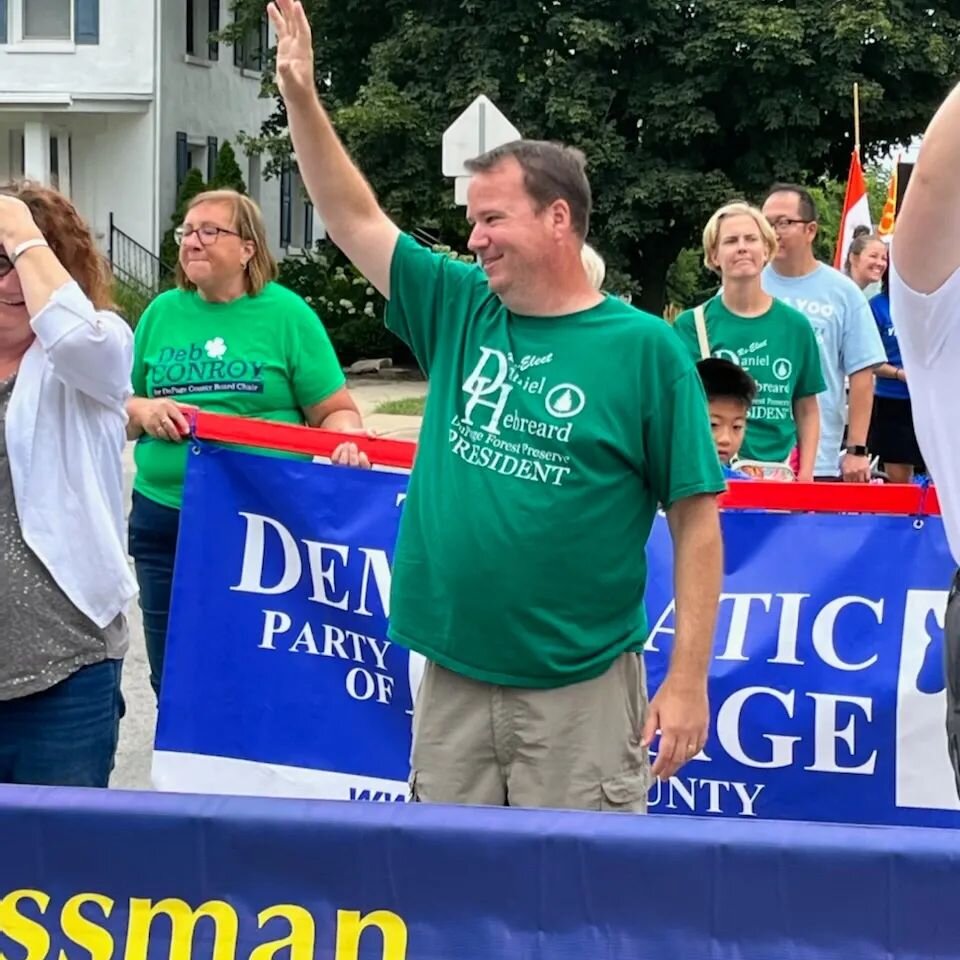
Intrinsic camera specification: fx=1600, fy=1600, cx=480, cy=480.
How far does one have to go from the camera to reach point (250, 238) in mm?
5105

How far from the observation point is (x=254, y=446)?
4.65 meters

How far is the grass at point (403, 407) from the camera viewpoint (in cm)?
1995

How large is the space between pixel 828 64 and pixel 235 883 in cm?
2627

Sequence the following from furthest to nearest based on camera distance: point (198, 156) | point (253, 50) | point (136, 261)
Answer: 1. point (253, 50)
2. point (198, 156)
3. point (136, 261)

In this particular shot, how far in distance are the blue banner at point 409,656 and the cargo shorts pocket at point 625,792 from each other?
2.88 feet

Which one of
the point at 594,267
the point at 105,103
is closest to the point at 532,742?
the point at 594,267

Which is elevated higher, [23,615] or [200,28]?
[200,28]

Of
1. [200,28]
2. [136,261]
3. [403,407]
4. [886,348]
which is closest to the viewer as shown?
[886,348]

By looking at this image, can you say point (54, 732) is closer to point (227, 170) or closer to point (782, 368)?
point (782, 368)

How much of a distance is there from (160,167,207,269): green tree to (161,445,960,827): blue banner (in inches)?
1006

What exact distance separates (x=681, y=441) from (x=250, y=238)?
236 cm

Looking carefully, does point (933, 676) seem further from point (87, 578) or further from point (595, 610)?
point (87, 578)

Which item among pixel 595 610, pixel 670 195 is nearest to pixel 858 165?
pixel 595 610

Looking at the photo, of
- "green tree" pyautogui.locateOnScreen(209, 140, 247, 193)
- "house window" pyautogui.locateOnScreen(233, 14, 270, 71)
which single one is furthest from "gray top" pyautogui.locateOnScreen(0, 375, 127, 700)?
"house window" pyautogui.locateOnScreen(233, 14, 270, 71)
